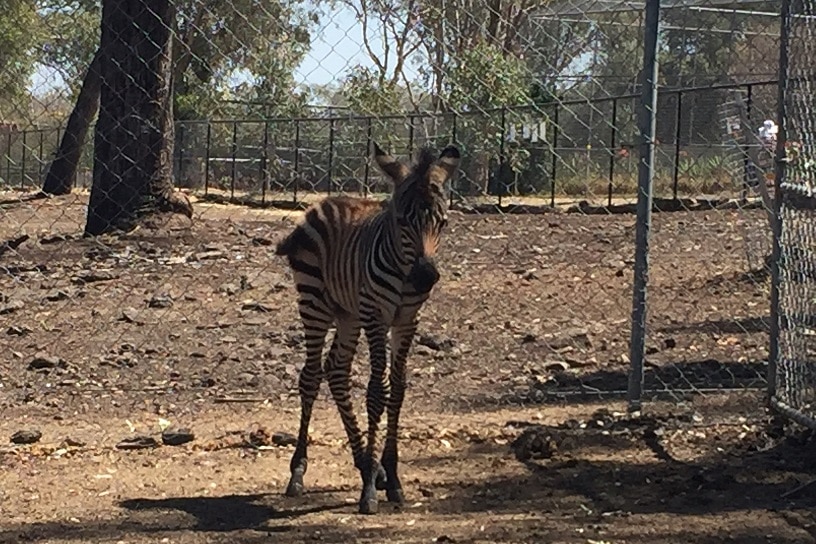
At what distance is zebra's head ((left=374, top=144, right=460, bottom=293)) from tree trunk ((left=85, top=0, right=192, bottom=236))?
4.82m

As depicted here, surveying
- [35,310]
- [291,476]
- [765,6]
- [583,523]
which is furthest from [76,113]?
[765,6]

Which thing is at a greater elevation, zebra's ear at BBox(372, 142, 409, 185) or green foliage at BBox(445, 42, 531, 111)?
green foliage at BBox(445, 42, 531, 111)

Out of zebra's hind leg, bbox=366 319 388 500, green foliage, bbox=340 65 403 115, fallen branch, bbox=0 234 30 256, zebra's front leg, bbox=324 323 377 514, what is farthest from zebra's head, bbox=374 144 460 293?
fallen branch, bbox=0 234 30 256

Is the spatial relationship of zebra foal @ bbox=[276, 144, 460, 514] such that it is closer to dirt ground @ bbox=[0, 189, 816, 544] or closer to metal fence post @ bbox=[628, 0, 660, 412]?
dirt ground @ bbox=[0, 189, 816, 544]

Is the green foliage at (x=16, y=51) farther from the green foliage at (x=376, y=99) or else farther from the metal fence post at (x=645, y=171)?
the metal fence post at (x=645, y=171)

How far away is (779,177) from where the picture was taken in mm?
6301

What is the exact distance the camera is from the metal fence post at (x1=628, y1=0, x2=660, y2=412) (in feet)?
20.5

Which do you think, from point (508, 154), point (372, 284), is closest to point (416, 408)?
point (372, 284)

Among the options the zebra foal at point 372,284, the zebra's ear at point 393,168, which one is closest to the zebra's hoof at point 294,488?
the zebra foal at point 372,284

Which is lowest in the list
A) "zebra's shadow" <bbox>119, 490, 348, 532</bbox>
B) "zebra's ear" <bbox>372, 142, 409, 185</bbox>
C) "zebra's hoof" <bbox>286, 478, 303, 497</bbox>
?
"zebra's shadow" <bbox>119, 490, 348, 532</bbox>

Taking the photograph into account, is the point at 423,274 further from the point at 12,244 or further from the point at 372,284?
the point at 12,244

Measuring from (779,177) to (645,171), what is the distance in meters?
0.73

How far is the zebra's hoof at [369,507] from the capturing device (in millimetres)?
5129

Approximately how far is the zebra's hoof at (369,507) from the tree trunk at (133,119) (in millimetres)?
5271
